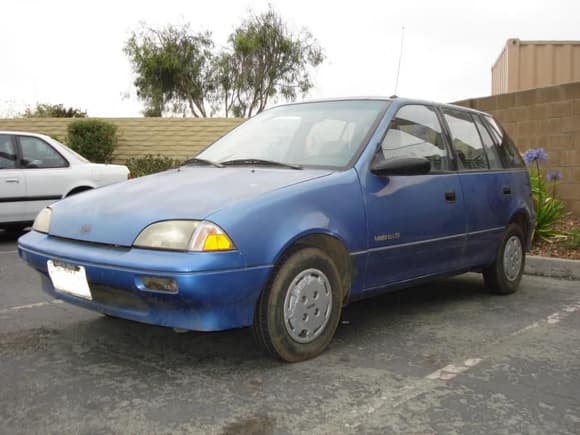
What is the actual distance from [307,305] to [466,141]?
2.23 m

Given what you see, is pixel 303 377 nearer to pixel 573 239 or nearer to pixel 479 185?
pixel 479 185

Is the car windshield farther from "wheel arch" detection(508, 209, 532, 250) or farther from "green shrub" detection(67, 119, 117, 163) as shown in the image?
"green shrub" detection(67, 119, 117, 163)

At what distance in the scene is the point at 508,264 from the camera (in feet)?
17.1

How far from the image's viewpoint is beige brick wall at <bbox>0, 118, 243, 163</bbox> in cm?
1628

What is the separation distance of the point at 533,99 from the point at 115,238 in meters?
6.96

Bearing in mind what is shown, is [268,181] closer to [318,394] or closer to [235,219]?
[235,219]

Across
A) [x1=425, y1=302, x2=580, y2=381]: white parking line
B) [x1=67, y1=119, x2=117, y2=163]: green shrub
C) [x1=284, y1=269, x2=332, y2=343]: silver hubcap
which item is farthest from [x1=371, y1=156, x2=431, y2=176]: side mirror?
[x1=67, y1=119, x2=117, y2=163]: green shrub

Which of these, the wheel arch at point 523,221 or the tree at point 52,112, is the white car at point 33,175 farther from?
the tree at point 52,112

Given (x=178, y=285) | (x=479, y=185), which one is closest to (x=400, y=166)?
(x=479, y=185)

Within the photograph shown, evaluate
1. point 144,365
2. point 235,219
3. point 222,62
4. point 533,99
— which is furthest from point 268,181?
point 222,62

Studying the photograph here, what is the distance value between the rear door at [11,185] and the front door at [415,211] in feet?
18.6

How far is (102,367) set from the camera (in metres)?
3.31

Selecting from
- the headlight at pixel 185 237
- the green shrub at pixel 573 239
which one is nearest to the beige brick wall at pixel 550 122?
the green shrub at pixel 573 239

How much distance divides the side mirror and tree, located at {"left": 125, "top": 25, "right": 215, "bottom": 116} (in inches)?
1159
